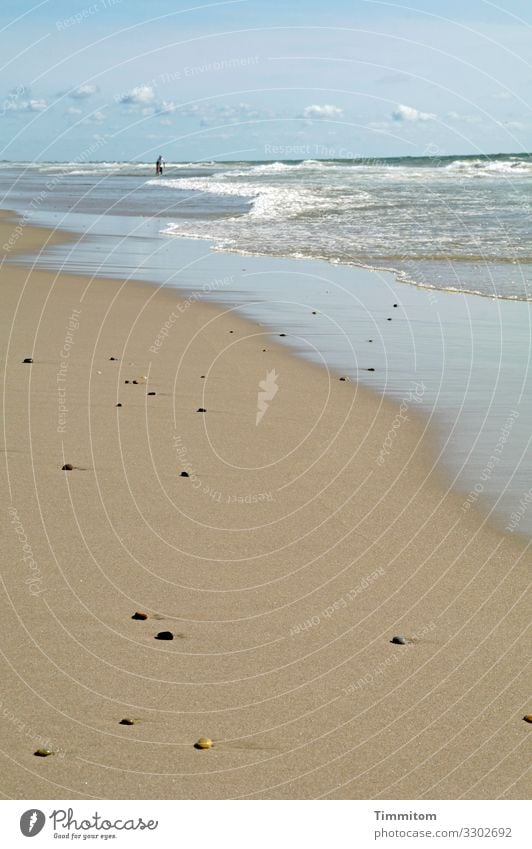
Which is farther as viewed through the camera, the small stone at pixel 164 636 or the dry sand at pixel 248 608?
the small stone at pixel 164 636

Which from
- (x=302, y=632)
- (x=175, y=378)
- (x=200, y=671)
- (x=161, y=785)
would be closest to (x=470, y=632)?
(x=302, y=632)

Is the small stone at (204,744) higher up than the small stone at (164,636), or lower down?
lower down

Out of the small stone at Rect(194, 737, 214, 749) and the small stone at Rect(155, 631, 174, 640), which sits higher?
the small stone at Rect(155, 631, 174, 640)

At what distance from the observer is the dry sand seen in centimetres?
418

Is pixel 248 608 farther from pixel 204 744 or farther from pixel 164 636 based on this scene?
pixel 204 744

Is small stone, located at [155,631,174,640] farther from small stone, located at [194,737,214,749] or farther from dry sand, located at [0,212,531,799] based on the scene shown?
small stone, located at [194,737,214,749]

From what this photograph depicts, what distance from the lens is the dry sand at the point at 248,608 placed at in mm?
4176

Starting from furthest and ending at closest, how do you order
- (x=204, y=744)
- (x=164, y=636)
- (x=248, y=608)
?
(x=248, y=608) → (x=164, y=636) → (x=204, y=744)

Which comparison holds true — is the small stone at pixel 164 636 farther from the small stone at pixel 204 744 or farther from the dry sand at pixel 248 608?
the small stone at pixel 204 744

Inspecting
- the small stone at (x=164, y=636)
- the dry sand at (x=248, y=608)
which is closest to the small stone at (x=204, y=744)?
the dry sand at (x=248, y=608)

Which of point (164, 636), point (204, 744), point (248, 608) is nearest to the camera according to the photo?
point (204, 744)

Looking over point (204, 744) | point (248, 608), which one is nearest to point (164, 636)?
point (248, 608)

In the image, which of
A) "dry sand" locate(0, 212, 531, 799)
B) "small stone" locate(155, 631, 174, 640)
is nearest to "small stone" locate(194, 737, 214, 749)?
"dry sand" locate(0, 212, 531, 799)

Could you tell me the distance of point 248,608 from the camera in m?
5.51
